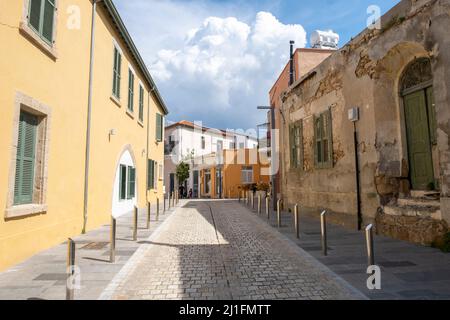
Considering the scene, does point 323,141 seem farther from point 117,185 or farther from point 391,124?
point 117,185

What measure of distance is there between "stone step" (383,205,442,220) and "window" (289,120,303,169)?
15.9 feet

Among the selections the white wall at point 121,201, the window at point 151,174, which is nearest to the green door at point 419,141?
the white wall at point 121,201

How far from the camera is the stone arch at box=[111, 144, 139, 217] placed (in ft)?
37.2

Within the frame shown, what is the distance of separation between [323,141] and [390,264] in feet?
19.2

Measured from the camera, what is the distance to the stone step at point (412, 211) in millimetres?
5902

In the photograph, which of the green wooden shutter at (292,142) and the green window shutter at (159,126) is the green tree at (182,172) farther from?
the green wooden shutter at (292,142)

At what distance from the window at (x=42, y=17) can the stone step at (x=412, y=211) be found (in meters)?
Answer: 8.37

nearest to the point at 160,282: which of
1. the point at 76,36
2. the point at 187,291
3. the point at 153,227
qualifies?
the point at 187,291

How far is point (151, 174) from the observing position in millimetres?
18328

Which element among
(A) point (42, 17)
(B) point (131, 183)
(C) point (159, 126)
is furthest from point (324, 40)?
(A) point (42, 17)

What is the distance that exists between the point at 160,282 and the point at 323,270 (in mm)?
2487

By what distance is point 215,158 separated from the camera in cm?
2992

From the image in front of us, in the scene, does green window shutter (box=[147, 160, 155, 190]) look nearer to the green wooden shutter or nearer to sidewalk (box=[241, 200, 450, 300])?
the green wooden shutter
